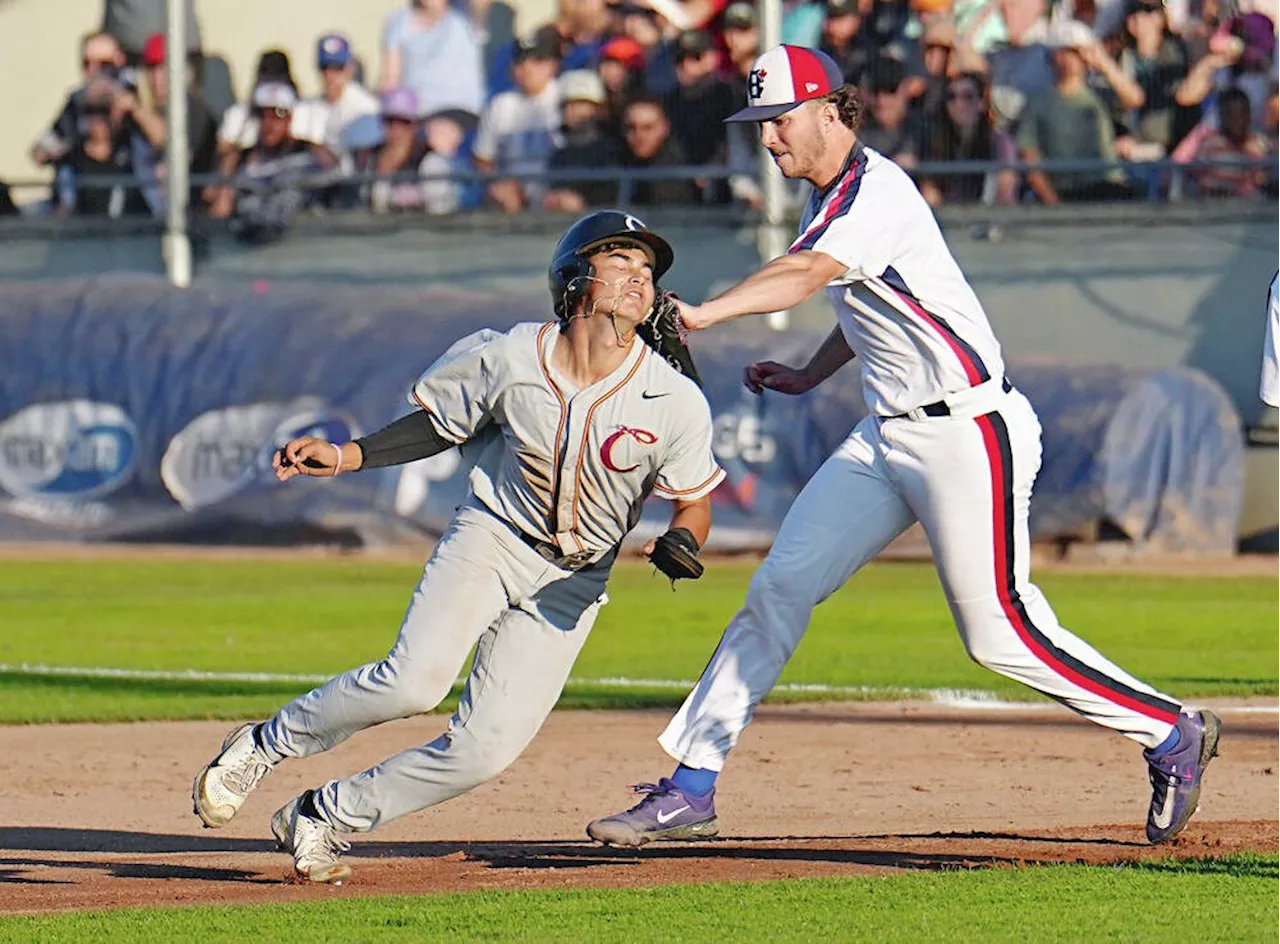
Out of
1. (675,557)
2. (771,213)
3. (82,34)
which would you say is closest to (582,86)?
(771,213)

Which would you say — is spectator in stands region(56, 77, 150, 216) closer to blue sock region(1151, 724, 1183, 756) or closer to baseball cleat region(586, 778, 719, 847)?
baseball cleat region(586, 778, 719, 847)

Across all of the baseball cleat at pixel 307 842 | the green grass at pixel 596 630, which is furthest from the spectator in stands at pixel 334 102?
the baseball cleat at pixel 307 842

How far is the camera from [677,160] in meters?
22.3

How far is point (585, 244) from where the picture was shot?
20.3 ft

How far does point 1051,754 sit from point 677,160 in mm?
13397

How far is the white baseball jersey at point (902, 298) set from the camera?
6707mm

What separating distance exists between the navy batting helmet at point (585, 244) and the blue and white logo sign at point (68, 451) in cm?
1603

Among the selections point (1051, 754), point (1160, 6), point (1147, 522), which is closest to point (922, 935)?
point (1051, 754)

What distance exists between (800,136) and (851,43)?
14436 millimetres

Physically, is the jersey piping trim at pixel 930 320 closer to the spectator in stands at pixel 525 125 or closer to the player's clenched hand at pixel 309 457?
the player's clenched hand at pixel 309 457

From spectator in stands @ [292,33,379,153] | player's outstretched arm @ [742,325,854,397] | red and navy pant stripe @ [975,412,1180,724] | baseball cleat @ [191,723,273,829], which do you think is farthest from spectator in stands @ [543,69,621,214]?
baseball cleat @ [191,723,273,829]

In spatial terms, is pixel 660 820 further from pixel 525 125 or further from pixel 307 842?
pixel 525 125

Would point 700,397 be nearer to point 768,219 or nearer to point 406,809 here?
point 406,809

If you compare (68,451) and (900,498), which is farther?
(68,451)
